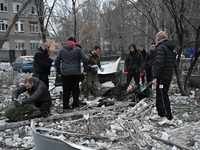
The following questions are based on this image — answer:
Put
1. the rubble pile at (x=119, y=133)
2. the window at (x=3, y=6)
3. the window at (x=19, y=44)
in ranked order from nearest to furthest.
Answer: the rubble pile at (x=119, y=133) → the window at (x=3, y=6) → the window at (x=19, y=44)

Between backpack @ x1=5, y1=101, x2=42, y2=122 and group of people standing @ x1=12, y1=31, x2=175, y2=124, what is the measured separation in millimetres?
137

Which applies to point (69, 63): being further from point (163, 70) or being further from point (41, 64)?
point (163, 70)

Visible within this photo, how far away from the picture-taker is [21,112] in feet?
14.0

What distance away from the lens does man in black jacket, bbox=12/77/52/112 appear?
4.30 m

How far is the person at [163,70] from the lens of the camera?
411 centimetres

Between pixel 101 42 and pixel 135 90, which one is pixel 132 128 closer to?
pixel 135 90

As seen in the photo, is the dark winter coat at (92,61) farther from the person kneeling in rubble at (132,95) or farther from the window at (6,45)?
the window at (6,45)

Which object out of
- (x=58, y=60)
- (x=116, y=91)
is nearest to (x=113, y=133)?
(x=58, y=60)

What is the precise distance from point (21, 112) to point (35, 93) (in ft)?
1.60

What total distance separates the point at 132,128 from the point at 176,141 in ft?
2.80

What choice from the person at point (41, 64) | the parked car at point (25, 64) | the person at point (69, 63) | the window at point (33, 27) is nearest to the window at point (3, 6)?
the window at point (33, 27)

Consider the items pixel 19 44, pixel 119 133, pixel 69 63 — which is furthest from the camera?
pixel 19 44

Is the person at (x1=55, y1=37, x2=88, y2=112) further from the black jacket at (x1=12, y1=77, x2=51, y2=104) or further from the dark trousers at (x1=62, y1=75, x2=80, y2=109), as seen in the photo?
the black jacket at (x1=12, y1=77, x2=51, y2=104)

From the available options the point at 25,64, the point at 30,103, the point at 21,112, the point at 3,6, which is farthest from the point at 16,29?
the point at 21,112
